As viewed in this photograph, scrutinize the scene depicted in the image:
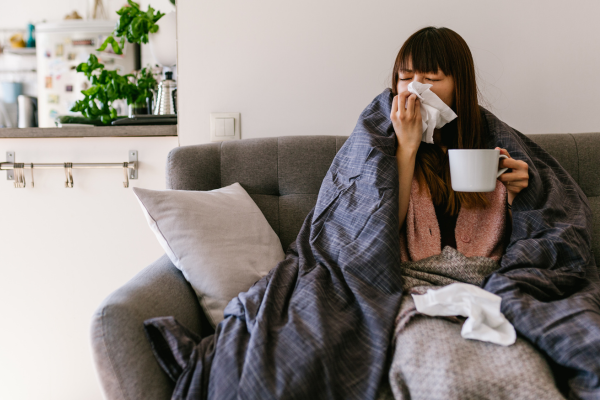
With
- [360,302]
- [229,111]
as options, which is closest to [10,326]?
[229,111]

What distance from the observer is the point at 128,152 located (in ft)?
4.82

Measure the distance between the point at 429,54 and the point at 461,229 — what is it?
1.41ft

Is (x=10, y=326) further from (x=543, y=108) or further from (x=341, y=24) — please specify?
(x=543, y=108)

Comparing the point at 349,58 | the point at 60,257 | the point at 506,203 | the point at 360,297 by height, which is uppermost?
the point at 349,58

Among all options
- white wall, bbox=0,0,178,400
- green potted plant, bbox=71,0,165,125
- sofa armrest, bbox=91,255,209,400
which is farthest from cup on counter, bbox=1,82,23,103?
sofa armrest, bbox=91,255,209,400

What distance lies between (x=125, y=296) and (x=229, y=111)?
0.84 m

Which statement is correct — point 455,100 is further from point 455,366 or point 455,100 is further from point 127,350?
point 127,350

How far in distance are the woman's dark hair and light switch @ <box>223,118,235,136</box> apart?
0.57 m

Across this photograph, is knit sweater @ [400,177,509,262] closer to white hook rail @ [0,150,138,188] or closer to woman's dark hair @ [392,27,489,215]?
woman's dark hair @ [392,27,489,215]

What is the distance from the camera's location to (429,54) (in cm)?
102

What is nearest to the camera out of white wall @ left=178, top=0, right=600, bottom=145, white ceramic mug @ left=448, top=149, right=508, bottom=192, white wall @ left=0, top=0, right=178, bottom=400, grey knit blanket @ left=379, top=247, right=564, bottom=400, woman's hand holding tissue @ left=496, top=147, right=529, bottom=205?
grey knit blanket @ left=379, top=247, right=564, bottom=400

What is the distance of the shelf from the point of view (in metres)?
1.43

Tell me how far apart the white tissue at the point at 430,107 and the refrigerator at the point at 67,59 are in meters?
1.20

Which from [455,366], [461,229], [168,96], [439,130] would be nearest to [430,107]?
[439,130]
